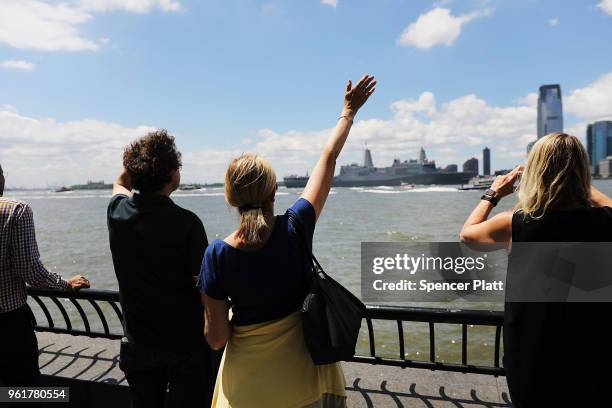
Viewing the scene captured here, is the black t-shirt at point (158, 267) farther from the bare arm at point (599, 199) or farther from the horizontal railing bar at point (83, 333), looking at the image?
the horizontal railing bar at point (83, 333)

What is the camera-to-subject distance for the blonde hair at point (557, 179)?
156 centimetres

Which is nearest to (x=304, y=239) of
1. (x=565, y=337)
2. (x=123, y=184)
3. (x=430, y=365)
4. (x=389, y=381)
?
(x=565, y=337)

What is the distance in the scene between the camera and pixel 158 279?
6.43ft

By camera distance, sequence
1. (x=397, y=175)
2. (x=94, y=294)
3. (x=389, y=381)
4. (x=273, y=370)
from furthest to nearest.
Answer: (x=397, y=175)
(x=94, y=294)
(x=389, y=381)
(x=273, y=370)

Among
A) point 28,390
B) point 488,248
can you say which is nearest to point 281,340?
point 488,248

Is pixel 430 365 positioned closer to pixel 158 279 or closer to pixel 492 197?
pixel 492 197

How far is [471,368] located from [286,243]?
2.08 meters

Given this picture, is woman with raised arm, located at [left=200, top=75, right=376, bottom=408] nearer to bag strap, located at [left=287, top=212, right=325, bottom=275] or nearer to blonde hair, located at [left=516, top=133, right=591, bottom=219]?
bag strap, located at [left=287, top=212, right=325, bottom=275]

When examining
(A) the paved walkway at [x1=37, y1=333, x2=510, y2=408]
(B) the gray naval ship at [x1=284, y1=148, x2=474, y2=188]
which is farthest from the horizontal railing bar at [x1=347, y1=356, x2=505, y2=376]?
(B) the gray naval ship at [x1=284, y1=148, x2=474, y2=188]

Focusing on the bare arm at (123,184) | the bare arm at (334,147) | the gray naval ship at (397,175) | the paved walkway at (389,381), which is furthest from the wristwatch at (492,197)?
the gray naval ship at (397,175)

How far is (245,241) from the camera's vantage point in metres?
1.59

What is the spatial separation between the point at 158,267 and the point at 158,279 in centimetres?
6

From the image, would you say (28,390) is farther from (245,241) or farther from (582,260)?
(582,260)

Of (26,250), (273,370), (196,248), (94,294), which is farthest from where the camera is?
(94,294)
